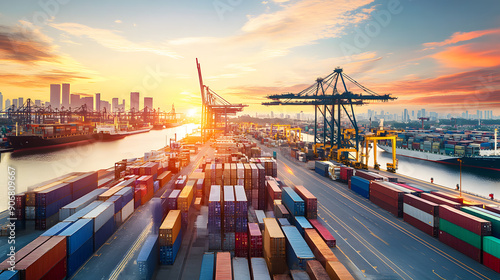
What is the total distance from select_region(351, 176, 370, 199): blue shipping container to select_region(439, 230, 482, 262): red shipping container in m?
10.5

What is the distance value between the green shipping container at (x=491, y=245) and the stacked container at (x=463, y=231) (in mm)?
242

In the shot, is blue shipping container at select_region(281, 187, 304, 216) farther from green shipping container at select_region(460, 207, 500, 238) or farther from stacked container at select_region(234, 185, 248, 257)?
green shipping container at select_region(460, 207, 500, 238)

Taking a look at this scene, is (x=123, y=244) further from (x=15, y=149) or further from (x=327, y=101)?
(x=15, y=149)

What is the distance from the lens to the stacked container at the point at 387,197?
2245 centimetres

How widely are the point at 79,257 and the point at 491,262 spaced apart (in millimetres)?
25666

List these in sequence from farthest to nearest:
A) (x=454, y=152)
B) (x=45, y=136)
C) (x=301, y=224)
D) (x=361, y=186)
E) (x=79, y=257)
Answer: (x=45, y=136)
(x=454, y=152)
(x=361, y=186)
(x=301, y=224)
(x=79, y=257)

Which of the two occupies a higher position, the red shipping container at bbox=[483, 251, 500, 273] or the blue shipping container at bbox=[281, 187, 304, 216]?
the blue shipping container at bbox=[281, 187, 304, 216]

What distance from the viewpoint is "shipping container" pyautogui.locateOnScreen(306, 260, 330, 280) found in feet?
35.0

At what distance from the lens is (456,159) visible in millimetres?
60156

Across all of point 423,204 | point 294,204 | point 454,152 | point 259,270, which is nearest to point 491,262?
point 423,204

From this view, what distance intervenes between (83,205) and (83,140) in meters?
101

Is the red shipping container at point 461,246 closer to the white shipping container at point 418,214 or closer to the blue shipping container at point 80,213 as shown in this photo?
the white shipping container at point 418,214

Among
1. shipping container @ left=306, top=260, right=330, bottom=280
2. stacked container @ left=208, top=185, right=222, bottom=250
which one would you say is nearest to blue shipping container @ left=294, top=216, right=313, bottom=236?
shipping container @ left=306, top=260, right=330, bottom=280

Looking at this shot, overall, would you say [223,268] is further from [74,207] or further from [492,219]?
[492,219]
